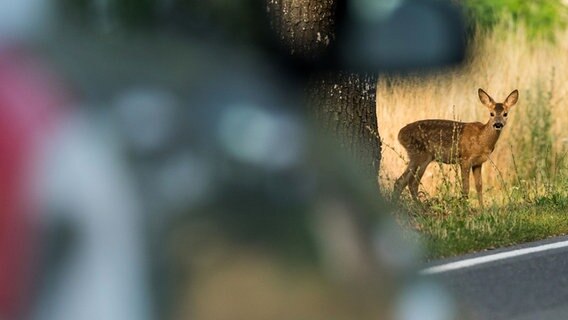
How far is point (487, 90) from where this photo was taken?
54.3 ft

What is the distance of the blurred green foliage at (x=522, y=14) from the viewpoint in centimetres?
1886

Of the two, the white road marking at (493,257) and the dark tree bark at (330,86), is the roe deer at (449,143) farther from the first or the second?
the white road marking at (493,257)

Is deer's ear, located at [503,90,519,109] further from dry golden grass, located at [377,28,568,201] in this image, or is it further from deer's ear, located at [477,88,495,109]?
dry golden grass, located at [377,28,568,201]

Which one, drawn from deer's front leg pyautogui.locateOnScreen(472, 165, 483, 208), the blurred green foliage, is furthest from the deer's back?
the blurred green foliage

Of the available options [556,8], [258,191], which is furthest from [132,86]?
[556,8]

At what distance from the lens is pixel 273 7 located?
11.2 metres

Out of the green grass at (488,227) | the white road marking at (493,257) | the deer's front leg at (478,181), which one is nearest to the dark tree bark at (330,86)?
the green grass at (488,227)

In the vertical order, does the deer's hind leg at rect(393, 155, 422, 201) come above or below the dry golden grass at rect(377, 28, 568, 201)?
below

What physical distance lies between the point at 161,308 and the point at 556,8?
64.7 feet

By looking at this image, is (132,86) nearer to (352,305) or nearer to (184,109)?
(184,109)

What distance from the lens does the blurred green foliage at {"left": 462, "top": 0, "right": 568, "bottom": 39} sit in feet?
61.9

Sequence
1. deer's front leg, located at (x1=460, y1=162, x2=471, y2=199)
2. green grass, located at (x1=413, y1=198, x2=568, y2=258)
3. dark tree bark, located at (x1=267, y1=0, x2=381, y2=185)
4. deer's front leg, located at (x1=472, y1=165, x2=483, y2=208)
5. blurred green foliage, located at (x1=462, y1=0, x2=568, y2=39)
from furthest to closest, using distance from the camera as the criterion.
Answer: blurred green foliage, located at (x1=462, y1=0, x2=568, y2=39), deer's front leg, located at (x1=472, y1=165, x2=483, y2=208), deer's front leg, located at (x1=460, y1=162, x2=471, y2=199), dark tree bark, located at (x1=267, y1=0, x2=381, y2=185), green grass, located at (x1=413, y1=198, x2=568, y2=258)

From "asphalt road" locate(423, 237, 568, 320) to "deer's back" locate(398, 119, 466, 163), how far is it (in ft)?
14.2

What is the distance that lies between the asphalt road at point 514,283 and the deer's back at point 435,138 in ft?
14.2
